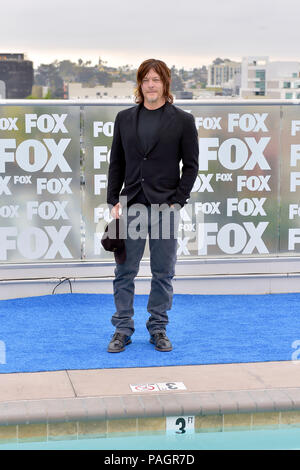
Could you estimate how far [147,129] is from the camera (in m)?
4.80

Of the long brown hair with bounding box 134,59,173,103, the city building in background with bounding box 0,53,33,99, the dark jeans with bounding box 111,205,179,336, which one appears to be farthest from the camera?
the city building in background with bounding box 0,53,33,99

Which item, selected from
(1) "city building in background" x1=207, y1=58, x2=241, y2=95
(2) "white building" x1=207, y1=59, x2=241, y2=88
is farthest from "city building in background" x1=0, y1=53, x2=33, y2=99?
(2) "white building" x1=207, y1=59, x2=241, y2=88

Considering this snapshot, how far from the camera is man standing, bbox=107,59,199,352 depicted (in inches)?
188

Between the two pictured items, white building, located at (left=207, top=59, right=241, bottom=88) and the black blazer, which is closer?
the black blazer

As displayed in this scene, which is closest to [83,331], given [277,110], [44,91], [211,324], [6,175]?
[211,324]

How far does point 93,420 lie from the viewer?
3.73 metres

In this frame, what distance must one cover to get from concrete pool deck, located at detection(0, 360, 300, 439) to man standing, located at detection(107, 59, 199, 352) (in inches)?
23.1

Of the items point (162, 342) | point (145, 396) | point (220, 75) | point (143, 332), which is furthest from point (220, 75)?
point (145, 396)

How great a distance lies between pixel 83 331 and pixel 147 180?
129 centimetres

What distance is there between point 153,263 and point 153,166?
0.65 meters

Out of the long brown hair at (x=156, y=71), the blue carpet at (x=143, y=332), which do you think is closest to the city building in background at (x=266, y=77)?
the blue carpet at (x=143, y=332)

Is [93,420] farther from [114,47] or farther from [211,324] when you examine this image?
[114,47]

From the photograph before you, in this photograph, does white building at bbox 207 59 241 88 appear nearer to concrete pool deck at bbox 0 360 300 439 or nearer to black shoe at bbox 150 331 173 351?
black shoe at bbox 150 331 173 351

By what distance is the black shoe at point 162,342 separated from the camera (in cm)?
492
